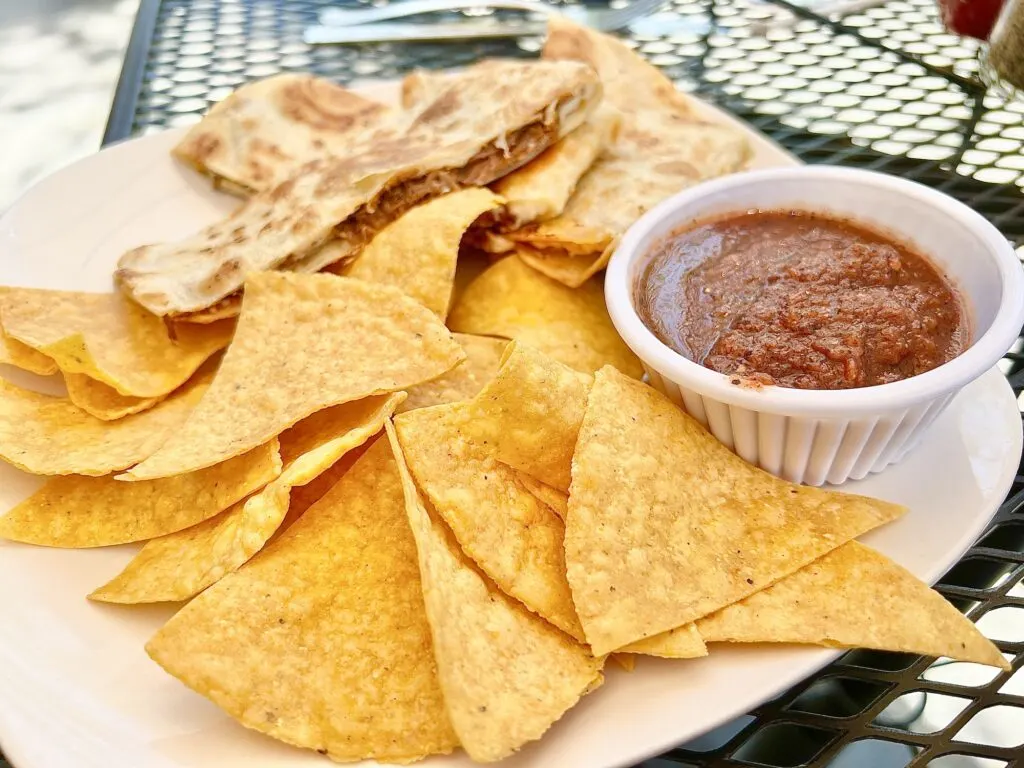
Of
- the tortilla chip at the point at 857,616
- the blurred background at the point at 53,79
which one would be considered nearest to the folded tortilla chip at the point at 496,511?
the tortilla chip at the point at 857,616

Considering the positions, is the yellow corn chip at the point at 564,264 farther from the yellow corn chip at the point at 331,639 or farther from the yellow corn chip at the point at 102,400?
the yellow corn chip at the point at 102,400

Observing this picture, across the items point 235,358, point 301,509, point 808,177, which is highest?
point 808,177

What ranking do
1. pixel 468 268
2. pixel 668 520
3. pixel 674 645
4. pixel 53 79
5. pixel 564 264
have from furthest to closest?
pixel 53 79, pixel 468 268, pixel 564 264, pixel 668 520, pixel 674 645

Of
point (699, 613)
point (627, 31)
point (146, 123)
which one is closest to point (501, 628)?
point (699, 613)

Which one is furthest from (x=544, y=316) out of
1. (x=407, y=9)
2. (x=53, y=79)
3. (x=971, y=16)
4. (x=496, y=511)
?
(x=53, y=79)

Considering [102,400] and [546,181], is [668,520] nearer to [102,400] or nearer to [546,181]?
[546,181]

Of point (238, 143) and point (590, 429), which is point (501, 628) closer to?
point (590, 429)
